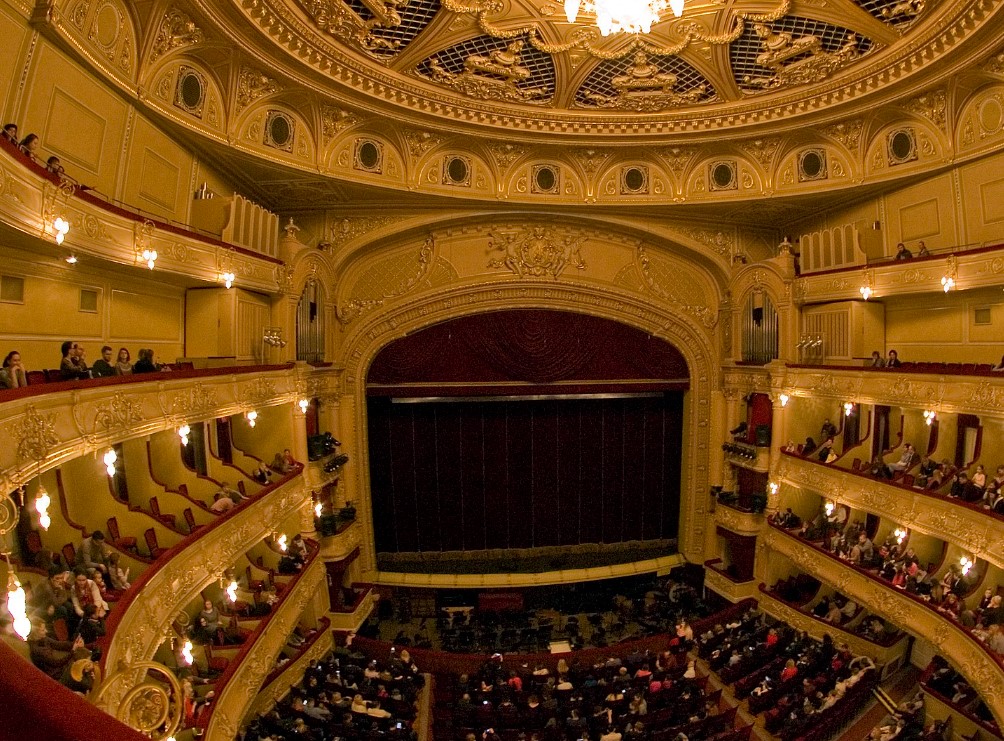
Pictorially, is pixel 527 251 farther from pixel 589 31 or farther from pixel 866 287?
pixel 866 287

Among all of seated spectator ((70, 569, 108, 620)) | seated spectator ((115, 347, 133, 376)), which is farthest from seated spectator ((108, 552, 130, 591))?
seated spectator ((115, 347, 133, 376))

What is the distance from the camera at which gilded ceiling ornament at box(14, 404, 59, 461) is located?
565cm

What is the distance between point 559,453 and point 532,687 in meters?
7.82

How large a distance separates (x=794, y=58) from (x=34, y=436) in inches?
562

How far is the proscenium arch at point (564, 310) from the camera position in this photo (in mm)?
16344

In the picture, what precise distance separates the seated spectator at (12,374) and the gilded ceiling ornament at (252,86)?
761 cm

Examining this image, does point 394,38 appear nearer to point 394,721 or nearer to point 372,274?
point 372,274

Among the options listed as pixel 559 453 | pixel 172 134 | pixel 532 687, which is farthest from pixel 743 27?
pixel 532 687

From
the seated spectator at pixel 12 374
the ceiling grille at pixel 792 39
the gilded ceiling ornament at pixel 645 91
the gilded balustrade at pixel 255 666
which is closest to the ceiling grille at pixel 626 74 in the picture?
the gilded ceiling ornament at pixel 645 91

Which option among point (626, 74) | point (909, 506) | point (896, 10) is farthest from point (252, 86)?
point (909, 506)

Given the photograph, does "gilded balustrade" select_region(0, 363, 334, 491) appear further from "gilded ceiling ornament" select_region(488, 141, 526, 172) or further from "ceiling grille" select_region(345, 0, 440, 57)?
"gilded ceiling ornament" select_region(488, 141, 526, 172)

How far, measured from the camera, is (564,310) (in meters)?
17.3

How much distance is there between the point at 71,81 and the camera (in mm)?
8227

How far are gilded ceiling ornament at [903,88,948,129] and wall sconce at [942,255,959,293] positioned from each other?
10.6 feet
